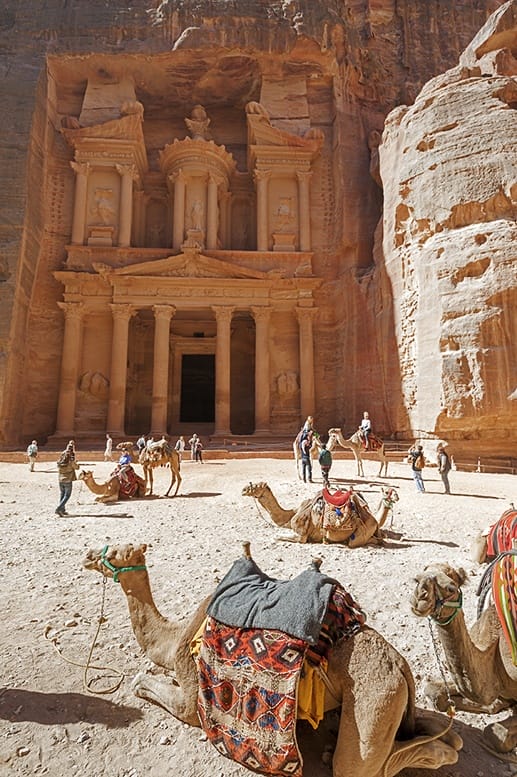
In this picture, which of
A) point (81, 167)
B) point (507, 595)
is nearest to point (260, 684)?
point (507, 595)

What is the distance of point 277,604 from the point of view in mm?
2369

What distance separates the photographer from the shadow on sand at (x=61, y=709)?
271 centimetres

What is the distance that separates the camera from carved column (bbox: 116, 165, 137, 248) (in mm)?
25062

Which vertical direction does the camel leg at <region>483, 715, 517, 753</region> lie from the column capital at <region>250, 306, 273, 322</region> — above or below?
below

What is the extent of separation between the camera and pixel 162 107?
29.7 meters

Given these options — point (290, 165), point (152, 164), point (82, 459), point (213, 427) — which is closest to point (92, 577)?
point (82, 459)

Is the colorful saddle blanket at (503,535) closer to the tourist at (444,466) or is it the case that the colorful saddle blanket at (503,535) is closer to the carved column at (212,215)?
the tourist at (444,466)

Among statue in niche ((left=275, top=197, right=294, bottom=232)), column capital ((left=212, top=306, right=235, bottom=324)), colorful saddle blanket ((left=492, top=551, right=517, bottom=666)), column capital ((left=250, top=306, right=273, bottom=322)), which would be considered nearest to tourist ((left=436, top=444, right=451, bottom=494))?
colorful saddle blanket ((left=492, top=551, right=517, bottom=666))

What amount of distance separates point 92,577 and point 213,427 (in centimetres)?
1957

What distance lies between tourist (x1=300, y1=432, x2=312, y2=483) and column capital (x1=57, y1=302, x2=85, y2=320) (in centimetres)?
1719

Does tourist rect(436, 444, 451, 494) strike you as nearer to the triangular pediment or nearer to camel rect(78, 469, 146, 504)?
camel rect(78, 469, 146, 504)

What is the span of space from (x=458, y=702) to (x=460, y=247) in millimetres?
15972

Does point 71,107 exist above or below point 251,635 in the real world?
above

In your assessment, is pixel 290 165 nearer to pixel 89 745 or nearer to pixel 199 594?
pixel 199 594
